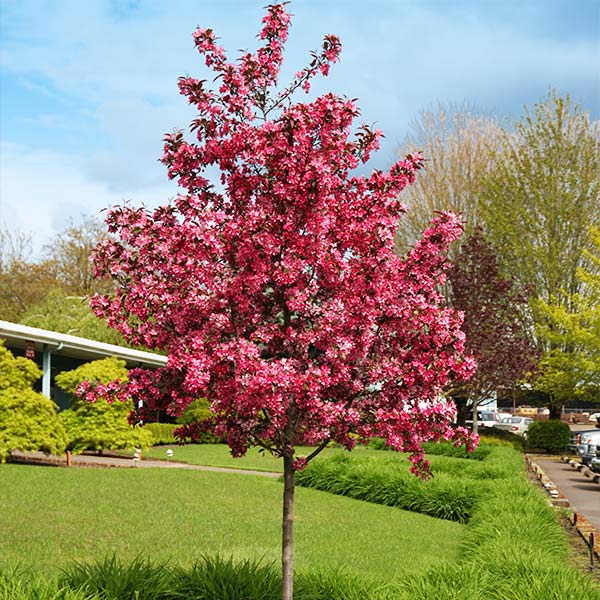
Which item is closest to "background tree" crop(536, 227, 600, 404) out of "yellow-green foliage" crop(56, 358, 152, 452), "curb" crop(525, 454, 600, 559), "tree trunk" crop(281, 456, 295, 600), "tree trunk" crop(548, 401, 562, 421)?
"tree trunk" crop(548, 401, 562, 421)

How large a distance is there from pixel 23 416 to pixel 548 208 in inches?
1051

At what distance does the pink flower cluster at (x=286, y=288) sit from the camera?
20.1ft

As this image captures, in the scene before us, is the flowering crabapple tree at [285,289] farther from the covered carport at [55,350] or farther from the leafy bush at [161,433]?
the leafy bush at [161,433]

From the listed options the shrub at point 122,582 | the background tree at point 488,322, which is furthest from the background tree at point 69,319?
the shrub at point 122,582

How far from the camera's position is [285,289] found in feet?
20.9

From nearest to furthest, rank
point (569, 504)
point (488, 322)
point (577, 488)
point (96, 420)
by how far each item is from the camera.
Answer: point (569, 504)
point (577, 488)
point (96, 420)
point (488, 322)

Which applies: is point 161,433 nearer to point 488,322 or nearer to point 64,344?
point 64,344

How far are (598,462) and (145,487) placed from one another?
42.7 feet

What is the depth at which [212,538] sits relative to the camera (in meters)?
11.8

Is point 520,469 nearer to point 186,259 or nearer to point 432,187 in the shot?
point 186,259

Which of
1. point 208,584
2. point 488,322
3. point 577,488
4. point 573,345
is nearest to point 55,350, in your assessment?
point 488,322

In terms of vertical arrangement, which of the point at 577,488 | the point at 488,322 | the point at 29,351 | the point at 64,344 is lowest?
the point at 577,488

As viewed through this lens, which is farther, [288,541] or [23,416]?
[23,416]

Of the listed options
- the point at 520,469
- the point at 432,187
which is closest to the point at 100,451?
the point at 520,469
